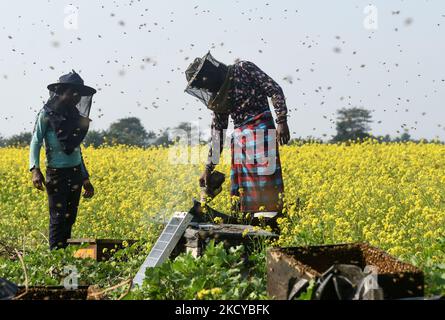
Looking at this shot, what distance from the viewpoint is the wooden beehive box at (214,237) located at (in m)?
5.20

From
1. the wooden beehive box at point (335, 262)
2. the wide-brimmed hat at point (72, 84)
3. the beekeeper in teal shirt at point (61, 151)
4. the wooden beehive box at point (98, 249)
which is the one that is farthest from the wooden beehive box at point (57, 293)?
the wide-brimmed hat at point (72, 84)

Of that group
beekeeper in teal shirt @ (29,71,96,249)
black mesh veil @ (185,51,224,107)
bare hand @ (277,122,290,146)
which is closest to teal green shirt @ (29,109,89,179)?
beekeeper in teal shirt @ (29,71,96,249)

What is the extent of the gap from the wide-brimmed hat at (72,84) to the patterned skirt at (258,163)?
1.62 meters

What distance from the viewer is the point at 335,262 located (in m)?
4.07

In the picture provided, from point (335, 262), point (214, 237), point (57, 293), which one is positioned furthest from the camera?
point (214, 237)

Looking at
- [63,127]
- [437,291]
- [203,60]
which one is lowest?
[437,291]

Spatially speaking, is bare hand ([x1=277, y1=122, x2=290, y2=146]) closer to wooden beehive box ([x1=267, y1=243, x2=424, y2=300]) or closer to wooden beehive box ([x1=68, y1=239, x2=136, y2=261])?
wooden beehive box ([x1=68, y1=239, x2=136, y2=261])

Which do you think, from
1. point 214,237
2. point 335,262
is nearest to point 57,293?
point 335,262

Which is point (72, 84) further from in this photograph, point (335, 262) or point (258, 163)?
point (335, 262)

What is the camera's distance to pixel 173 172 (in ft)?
35.7

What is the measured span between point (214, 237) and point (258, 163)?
4.55 feet
